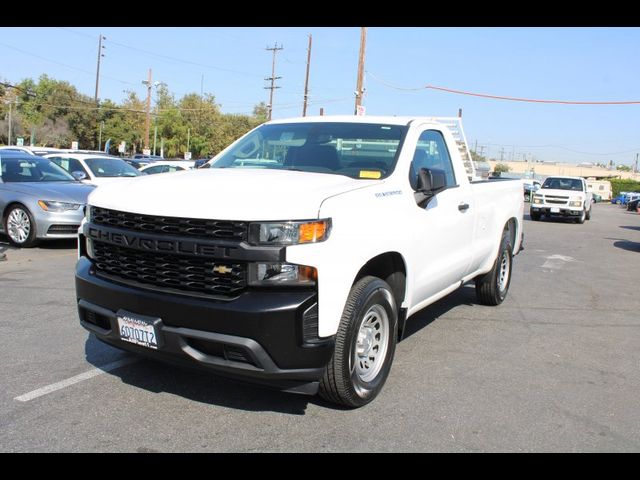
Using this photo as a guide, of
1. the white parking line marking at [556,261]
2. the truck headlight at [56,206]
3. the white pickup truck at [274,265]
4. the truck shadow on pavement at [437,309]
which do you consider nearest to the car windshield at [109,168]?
the truck headlight at [56,206]

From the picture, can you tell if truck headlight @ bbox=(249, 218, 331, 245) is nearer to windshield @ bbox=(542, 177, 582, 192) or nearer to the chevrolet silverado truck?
the chevrolet silverado truck

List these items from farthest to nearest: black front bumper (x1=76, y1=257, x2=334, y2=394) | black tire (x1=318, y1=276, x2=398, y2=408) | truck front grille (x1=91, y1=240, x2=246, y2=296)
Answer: black tire (x1=318, y1=276, x2=398, y2=408)
truck front grille (x1=91, y1=240, x2=246, y2=296)
black front bumper (x1=76, y1=257, x2=334, y2=394)

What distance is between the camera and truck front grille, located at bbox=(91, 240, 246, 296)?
3.34m

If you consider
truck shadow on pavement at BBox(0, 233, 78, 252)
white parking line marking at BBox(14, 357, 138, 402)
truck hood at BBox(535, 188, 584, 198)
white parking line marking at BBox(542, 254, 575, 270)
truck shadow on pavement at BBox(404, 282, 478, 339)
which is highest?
truck hood at BBox(535, 188, 584, 198)

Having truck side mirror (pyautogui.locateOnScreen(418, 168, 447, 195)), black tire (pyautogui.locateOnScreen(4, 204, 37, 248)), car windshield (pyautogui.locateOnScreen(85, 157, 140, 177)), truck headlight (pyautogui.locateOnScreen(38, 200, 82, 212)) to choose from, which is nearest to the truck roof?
truck side mirror (pyautogui.locateOnScreen(418, 168, 447, 195))

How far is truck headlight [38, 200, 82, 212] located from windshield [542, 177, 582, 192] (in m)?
19.8

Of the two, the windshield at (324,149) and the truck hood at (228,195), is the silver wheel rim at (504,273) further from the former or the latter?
the truck hood at (228,195)

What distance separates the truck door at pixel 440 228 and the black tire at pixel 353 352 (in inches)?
27.0

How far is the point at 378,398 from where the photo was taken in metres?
→ 4.15

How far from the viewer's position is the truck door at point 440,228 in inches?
181

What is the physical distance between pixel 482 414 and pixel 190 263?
2.15 metres

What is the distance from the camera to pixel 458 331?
6.01 meters

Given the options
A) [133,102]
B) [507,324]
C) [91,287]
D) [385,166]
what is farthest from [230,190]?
[133,102]
